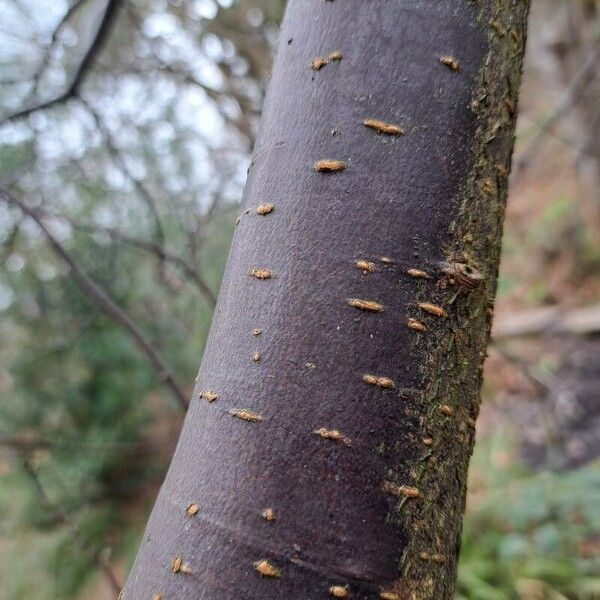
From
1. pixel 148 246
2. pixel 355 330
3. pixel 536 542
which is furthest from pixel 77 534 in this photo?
pixel 536 542

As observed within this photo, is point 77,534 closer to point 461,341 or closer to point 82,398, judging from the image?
point 461,341

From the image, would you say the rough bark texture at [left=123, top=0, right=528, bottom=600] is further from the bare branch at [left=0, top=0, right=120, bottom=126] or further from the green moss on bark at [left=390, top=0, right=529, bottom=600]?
the bare branch at [left=0, top=0, right=120, bottom=126]

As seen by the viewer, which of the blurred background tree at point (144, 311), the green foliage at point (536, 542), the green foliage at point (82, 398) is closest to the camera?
the blurred background tree at point (144, 311)

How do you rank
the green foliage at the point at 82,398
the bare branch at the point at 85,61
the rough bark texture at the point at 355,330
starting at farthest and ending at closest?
the green foliage at the point at 82,398 → the bare branch at the point at 85,61 → the rough bark texture at the point at 355,330

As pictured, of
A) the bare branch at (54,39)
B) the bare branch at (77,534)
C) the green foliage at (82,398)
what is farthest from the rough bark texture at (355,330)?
the green foliage at (82,398)

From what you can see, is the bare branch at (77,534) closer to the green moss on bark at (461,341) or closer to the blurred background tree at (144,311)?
the blurred background tree at (144,311)

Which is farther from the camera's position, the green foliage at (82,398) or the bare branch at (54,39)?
the green foliage at (82,398)

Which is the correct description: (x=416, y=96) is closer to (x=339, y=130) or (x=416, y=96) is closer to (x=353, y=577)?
(x=339, y=130)
